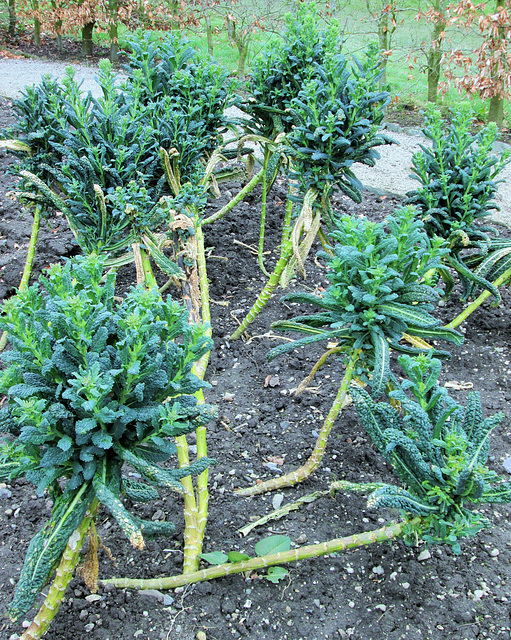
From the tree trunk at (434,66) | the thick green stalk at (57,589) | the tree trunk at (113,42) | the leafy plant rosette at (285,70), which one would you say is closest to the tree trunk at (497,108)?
the tree trunk at (434,66)

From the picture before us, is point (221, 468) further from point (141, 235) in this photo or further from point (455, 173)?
Result: point (455, 173)

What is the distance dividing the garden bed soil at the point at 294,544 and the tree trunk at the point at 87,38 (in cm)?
1134

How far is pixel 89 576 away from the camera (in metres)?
1.80

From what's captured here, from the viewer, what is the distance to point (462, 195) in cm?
284

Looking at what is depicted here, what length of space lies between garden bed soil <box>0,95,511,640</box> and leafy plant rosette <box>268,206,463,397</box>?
607mm

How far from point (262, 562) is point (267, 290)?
1525 mm

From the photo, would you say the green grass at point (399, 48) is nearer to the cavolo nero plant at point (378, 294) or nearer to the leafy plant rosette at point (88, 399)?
the cavolo nero plant at point (378, 294)

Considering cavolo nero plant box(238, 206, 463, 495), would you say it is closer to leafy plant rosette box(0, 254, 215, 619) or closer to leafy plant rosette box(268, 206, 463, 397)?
leafy plant rosette box(268, 206, 463, 397)

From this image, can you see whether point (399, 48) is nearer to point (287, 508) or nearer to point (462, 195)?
point (462, 195)

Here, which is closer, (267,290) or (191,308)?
(191,308)

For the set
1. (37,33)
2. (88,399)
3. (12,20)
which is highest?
(12,20)

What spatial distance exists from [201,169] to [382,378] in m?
1.69

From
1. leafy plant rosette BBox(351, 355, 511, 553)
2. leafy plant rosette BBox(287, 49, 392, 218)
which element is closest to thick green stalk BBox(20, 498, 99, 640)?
leafy plant rosette BBox(351, 355, 511, 553)

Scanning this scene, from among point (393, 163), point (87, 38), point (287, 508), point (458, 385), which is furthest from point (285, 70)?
point (87, 38)
